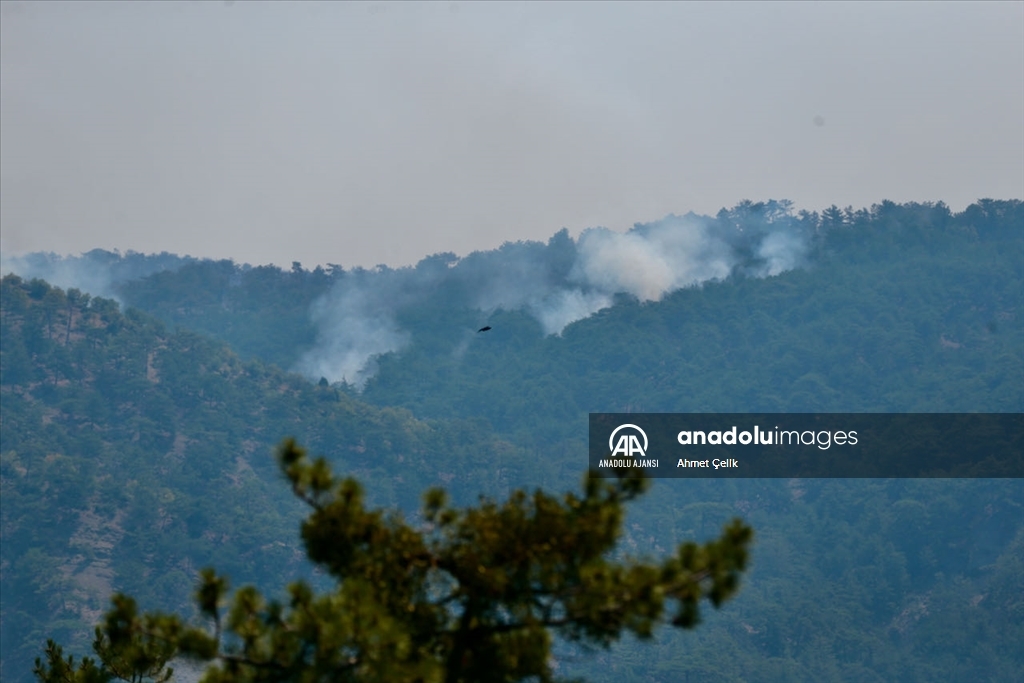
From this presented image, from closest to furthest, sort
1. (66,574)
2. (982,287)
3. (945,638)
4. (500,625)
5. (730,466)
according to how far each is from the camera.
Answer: (500,625)
(945,638)
(66,574)
(730,466)
(982,287)

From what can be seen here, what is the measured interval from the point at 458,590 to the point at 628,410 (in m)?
168

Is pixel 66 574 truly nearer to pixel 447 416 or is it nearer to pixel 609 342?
pixel 447 416

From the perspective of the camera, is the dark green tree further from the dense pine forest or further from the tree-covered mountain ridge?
the tree-covered mountain ridge

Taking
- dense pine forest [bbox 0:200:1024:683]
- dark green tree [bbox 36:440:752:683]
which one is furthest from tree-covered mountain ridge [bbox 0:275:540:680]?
dark green tree [bbox 36:440:752:683]

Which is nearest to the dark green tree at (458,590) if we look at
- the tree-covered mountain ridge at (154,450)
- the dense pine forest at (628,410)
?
the dense pine forest at (628,410)

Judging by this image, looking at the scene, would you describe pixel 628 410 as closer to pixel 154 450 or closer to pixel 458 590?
pixel 154 450

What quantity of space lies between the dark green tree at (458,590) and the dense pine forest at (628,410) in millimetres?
104524

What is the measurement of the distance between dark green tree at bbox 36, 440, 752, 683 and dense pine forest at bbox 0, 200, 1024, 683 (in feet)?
343

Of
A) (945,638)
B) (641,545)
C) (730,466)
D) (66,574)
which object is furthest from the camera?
(730,466)


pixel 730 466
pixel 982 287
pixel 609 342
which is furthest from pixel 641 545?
pixel 982 287

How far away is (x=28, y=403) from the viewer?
16012cm

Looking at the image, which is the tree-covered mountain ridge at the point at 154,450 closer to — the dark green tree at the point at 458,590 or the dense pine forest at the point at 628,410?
the dense pine forest at the point at 628,410

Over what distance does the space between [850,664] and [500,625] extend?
11541 cm

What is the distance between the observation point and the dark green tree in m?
13.8
